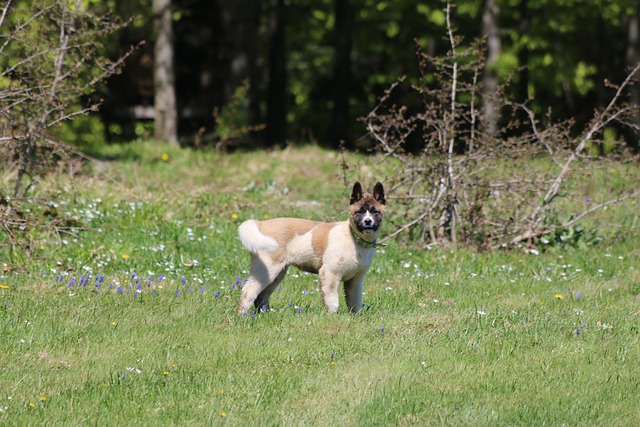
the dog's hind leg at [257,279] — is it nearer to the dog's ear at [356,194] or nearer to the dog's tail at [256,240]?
the dog's tail at [256,240]

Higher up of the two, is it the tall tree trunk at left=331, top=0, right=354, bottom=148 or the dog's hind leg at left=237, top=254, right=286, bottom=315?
the tall tree trunk at left=331, top=0, right=354, bottom=148

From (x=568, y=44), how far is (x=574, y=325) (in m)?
A: 24.6

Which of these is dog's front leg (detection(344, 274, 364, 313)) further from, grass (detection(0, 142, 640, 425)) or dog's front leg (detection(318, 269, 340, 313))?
dog's front leg (detection(318, 269, 340, 313))

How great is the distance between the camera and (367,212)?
774 cm

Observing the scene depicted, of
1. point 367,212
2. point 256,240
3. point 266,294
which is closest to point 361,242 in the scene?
point 367,212

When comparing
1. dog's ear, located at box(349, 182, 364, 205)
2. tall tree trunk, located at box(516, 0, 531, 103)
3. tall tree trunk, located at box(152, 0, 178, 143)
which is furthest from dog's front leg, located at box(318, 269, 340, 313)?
tall tree trunk, located at box(516, 0, 531, 103)

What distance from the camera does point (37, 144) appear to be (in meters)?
11.5

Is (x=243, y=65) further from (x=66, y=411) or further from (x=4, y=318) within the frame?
(x=66, y=411)

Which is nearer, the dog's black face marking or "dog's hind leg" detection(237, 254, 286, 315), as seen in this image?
the dog's black face marking

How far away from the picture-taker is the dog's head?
766 centimetres

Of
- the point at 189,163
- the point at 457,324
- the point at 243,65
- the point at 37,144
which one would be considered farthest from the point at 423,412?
the point at 243,65

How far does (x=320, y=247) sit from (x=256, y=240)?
0.59 metres

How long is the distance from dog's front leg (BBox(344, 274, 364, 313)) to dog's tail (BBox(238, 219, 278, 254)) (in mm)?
864

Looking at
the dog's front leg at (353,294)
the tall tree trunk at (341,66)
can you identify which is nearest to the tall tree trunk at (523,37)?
the tall tree trunk at (341,66)
